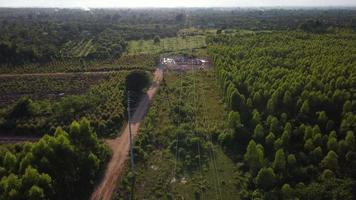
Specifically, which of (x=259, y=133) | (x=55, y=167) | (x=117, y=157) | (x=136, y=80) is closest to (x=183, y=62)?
(x=136, y=80)

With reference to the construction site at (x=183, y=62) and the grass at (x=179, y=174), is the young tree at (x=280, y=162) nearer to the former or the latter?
the grass at (x=179, y=174)

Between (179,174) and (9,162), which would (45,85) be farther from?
(179,174)

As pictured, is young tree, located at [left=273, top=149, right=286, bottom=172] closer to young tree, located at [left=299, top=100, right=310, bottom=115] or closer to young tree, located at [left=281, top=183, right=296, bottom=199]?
young tree, located at [left=281, top=183, right=296, bottom=199]

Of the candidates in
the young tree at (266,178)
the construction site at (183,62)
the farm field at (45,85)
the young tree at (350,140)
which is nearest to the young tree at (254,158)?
the young tree at (266,178)

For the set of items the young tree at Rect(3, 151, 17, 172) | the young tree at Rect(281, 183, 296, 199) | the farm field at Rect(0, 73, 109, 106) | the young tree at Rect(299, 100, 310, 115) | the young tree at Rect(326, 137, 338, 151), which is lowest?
the young tree at Rect(281, 183, 296, 199)

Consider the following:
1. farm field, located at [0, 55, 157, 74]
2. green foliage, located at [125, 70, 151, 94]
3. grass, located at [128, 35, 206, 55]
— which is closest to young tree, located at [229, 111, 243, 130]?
green foliage, located at [125, 70, 151, 94]

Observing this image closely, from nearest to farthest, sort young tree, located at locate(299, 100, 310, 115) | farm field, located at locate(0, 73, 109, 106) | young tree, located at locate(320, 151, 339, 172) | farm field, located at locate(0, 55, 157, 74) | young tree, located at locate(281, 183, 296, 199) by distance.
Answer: young tree, located at locate(281, 183, 296, 199)
young tree, located at locate(320, 151, 339, 172)
young tree, located at locate(299, 100, 310, 115)
farm field, located at locate(0, 73, 109, 106)
farm field, located at locate(0, 55, 157, 74)

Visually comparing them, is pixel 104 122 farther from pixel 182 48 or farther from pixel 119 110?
pixel 182 48
